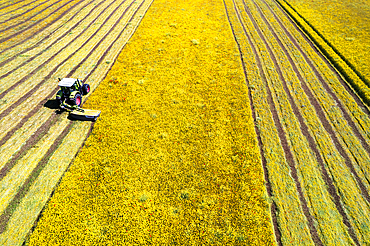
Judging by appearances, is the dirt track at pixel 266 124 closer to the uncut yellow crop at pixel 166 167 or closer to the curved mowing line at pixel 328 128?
the curved mowing line at pixel 328 128

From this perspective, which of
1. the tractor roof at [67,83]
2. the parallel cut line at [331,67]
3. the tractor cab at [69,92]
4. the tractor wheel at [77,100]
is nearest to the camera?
the tractor roof at [67,83]

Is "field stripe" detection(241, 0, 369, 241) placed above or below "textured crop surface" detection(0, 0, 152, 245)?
below

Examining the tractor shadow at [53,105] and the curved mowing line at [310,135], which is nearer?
the curved mowing line at [310,135]

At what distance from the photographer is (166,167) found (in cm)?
1481

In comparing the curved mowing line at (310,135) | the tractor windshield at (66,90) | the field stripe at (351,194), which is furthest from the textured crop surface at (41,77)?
the field stripe at (351,194)

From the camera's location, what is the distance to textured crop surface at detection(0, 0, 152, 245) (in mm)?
13102

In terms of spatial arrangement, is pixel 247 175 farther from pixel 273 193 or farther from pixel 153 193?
pixel 153 193

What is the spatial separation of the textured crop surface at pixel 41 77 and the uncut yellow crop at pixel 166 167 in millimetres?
1735

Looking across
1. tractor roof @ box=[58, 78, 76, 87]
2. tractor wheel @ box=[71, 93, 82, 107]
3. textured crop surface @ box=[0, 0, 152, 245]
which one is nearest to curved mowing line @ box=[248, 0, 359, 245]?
textured crop surface @ box=[0, 0, 152, 245]

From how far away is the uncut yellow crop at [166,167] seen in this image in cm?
1152

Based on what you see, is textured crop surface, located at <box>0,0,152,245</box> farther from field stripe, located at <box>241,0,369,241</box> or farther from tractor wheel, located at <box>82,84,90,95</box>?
field stripe, located at <box>241,0,369,241</box>

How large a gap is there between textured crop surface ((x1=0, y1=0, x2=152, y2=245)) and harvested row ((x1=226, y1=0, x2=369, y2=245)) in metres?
18.0

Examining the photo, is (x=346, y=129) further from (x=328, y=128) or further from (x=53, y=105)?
(x=53, y=105)

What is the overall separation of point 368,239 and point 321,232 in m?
2.91
